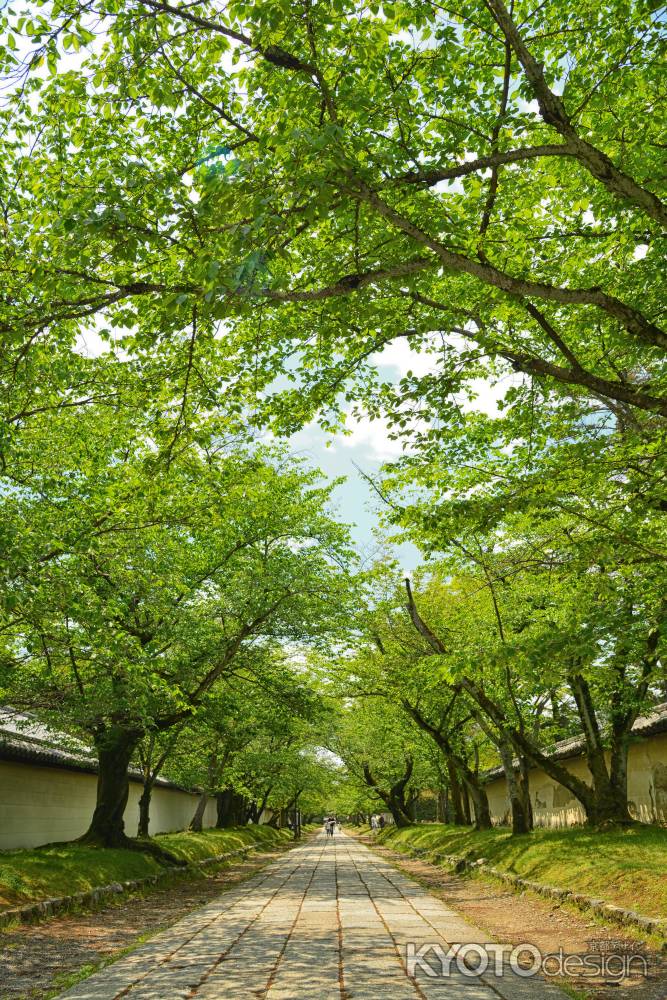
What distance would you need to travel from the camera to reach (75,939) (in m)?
9.90

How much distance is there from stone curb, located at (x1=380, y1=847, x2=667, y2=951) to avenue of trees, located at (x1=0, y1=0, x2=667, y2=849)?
281 cm

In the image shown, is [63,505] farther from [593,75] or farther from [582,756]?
[582,756]

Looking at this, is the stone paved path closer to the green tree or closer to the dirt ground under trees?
the dirt ground under trees

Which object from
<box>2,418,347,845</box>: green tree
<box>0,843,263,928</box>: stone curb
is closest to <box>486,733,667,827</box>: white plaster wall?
<box>2,418,347,845</box>: green tree

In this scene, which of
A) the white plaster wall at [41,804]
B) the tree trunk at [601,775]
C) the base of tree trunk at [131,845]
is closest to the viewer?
the tree trunk at [601,775]

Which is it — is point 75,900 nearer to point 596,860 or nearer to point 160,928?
point 160,928

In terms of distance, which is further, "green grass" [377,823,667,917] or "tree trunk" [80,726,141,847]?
"tree trunk" [80,726,141,847]

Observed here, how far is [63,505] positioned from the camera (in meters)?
11.8

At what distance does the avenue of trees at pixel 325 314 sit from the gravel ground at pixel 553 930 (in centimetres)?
309

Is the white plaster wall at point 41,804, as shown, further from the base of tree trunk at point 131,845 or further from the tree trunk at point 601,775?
the tree trunk at point 601,775

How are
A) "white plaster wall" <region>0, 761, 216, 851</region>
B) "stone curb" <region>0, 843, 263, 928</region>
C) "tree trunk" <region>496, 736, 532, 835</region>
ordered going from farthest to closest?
"tree trunk" <region>496, 736, 532, 835</region> < "white plaster wall" <region>0, 761, 216, 851</region> < "stone curb" <region>0, 843, 263, 928</region>

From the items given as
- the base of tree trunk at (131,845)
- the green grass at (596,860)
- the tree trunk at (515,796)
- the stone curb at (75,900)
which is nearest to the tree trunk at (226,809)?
the base of tree trunk at (131,845)

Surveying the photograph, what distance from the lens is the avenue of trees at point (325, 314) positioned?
5582mm

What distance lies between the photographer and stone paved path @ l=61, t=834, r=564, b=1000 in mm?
6525
